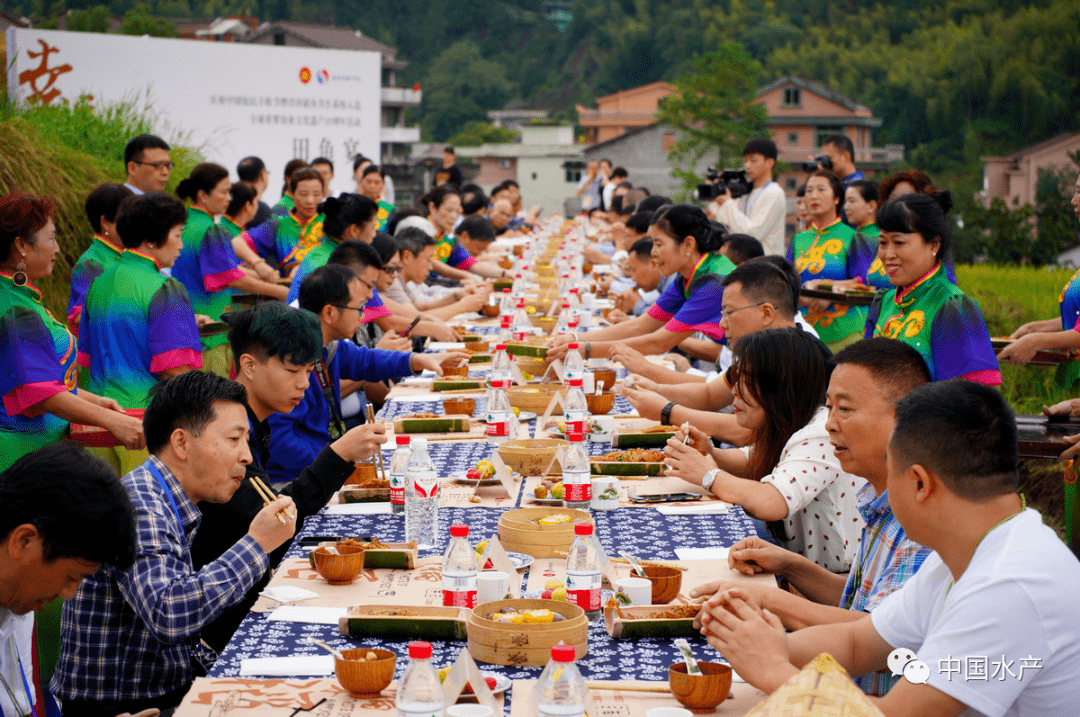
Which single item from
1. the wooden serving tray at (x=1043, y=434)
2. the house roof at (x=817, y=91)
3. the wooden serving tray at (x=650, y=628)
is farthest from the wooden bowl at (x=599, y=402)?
the house roof at (x=817, y=91)

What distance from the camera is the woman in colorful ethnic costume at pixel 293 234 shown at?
6.60 metres

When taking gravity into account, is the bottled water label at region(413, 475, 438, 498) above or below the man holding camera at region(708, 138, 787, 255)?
below

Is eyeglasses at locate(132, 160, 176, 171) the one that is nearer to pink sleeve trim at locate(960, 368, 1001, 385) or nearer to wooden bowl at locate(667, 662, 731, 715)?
pink sleeve trim at locate(960, 368, 1001, 385)

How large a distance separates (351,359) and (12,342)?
4.68 feet

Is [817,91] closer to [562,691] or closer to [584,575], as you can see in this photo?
[584,575]

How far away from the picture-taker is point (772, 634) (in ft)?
5.59

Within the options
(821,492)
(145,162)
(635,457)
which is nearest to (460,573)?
(821,492)

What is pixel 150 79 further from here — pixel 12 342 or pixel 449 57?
pixel 449 57

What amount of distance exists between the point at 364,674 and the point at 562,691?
1.22 feet

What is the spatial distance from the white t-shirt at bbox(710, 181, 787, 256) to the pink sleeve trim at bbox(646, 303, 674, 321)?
1.74m

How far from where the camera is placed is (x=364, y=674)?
1.68 m

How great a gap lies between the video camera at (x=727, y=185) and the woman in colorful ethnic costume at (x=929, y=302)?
3.51m

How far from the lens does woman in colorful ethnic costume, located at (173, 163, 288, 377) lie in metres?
5.96

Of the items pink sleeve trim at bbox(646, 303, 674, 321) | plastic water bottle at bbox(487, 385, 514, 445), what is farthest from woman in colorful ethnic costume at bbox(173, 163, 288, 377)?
plastic water bottle at bbox(487, 385, 514, 445)
